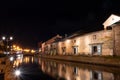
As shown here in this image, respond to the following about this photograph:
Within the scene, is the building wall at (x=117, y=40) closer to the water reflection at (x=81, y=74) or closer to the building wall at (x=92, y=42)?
the building wall at (x=92, y=42)

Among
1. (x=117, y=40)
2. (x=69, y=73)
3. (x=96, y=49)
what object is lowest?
(x=69, y=73)

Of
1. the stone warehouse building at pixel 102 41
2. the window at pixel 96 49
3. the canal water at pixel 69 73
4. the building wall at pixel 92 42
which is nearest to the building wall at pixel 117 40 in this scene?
the stone warehouse building at pixel 102 41

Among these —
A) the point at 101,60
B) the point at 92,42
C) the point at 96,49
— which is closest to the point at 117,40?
the point at 101,60

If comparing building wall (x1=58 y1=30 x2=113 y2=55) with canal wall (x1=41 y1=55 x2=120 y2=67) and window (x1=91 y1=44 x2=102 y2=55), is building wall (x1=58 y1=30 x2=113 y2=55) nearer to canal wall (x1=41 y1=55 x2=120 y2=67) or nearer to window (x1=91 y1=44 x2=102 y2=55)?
window (x1=91 y1=44 x2=102 y2=55)

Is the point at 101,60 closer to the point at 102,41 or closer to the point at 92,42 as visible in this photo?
the point at 102,41

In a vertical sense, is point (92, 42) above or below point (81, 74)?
above

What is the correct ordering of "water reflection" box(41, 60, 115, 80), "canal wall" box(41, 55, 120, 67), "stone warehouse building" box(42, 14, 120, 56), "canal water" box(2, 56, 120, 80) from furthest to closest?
"stone warehouse building" box(42, 14, 120, 56), "canal wall" box(41, 55, 120, 67), "water reflection" box(41, 60, 115, 80), "canal water" box(2, 56, 120, 80)

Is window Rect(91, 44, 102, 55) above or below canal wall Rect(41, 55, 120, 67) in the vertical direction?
above

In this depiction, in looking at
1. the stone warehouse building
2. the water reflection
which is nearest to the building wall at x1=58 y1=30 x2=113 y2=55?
the stone warehouse building

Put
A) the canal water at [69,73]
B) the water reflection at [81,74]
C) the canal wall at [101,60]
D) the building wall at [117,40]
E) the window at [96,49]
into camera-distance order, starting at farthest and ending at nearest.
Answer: the window at [96,49] < the building wall at [117,40] < the canal wall at [101,60] < the water reflection at [81,74] < the canal water at [69,73]

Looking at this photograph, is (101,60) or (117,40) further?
(117,40)

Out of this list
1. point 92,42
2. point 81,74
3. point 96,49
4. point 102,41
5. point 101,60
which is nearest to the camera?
point 81,74

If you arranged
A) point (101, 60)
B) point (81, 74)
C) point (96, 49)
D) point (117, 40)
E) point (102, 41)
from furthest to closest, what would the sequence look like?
1. point (96, 49)
2. point (102, 41)
3. point (117, 40)
4. point (101, 60)
5. point (81, 74)

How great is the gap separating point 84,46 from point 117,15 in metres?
12.0
